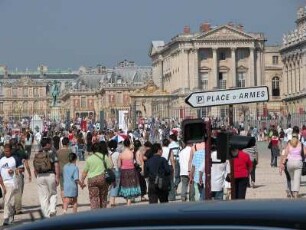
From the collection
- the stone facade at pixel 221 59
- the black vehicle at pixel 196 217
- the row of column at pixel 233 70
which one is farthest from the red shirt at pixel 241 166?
the stone facade at pixel 221 59

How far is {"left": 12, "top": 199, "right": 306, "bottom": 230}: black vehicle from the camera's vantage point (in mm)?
3533

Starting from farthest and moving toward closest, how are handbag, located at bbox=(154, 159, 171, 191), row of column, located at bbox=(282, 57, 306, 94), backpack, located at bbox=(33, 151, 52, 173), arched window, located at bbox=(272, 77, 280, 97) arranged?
arched window, located at bbox=(272, 77, 280, 97) → row of column, located at bbox=(282, 57, 306, 94) → backpack, located at bbox=(33, 151, 52, 173) → handbag, located at bbox=(154, 159, 171, 191)

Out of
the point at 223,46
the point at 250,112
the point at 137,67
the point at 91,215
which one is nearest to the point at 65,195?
Answer: the point at 91,215

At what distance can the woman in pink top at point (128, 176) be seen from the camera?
55.8 ft

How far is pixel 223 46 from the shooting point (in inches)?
4427

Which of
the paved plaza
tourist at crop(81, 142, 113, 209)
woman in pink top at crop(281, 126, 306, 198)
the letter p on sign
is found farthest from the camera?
the paved plaza

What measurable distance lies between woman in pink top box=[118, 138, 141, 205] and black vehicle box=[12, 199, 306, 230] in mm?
12912

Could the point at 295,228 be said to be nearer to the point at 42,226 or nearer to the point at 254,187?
the point at 42,226

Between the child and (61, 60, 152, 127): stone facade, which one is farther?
(61, 60, 152, 127): stone facade

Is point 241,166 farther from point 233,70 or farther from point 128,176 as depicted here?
point 233,70

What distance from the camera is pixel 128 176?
1706cm

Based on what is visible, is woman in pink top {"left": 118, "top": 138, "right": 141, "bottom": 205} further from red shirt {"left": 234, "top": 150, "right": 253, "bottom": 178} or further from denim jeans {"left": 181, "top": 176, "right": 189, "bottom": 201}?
red shirt {"left": 234, "top": 150, "right": 253, "bottom": 178}

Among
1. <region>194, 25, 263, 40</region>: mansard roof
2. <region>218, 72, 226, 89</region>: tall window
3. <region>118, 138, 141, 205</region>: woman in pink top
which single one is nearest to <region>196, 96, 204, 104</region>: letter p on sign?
<region>118, 138, 141, 205</region>: woman in pink top

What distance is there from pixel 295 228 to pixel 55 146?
54.0 feet
